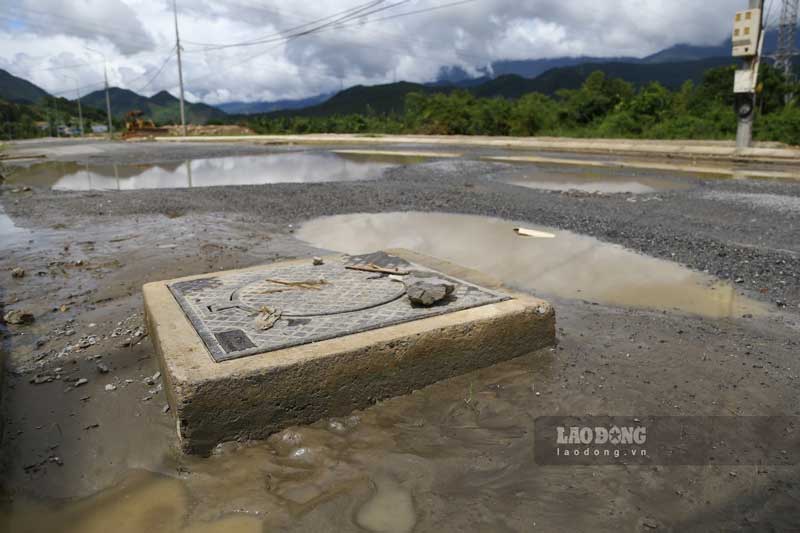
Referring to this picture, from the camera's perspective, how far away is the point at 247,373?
2.85 meters

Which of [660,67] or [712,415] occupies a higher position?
[660,67]

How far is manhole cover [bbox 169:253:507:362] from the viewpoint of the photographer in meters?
3.27

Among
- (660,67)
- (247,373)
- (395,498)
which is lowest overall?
(395,498)

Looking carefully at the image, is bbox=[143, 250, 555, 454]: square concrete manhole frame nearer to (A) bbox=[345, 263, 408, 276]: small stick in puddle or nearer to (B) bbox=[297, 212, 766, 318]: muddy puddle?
(A) bbox=[345, 263, 408, 276]: small stick in puddle

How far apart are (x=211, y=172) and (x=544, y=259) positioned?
12927 millimetres

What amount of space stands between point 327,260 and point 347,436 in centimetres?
224

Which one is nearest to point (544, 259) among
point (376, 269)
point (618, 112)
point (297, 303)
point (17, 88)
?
point (376, 269)

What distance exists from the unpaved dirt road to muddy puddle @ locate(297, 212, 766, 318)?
10.1 inches

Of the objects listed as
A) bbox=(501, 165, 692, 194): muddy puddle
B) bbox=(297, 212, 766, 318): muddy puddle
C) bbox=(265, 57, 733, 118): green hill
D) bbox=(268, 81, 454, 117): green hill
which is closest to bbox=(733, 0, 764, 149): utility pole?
bbox=(501, 165, 692, 194): muddy puddle

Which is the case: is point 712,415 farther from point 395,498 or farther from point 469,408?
point 395,498

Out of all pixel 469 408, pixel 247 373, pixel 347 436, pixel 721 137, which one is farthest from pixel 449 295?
pixel 721 137

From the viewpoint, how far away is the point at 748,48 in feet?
51.4

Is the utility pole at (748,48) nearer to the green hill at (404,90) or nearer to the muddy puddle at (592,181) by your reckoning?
the muddy puddle at (592,181)

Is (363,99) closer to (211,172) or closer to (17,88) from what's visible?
(211,172)
